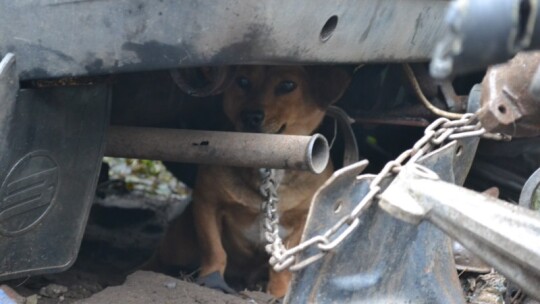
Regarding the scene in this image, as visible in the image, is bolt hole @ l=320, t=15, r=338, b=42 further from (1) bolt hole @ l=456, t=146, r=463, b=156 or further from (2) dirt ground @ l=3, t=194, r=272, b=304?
(2) dirt ground @ l=3, t=194, r=272, b=304

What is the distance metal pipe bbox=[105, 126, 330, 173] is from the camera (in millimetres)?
2211

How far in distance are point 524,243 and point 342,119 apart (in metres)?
1.62

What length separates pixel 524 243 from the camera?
5.25ft

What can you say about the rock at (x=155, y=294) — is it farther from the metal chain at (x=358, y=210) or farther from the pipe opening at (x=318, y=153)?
the pipe opening at (x=318, y=153)

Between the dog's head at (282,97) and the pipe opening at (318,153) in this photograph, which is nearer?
the pipe opening at (318,153)

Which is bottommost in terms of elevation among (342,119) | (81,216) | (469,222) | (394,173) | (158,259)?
(158,259)

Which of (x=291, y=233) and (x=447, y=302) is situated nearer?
(x=447, y=302)

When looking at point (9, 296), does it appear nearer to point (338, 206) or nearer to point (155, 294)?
point (155, 294)

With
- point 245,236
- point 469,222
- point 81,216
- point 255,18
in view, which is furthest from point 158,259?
point 469,222

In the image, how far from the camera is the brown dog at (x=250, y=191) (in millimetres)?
Result: 3277

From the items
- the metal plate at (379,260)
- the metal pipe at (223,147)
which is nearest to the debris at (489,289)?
the metal plate at (379,260)

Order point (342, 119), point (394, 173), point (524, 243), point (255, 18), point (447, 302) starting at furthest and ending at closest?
1. point (342, 119)
2. point (447, 302)
3. point (394, 173)
4. point (255, 18)
5. point (524, 243)

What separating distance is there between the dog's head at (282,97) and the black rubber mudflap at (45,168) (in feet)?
3.31

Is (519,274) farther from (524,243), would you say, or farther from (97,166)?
(97,166)
